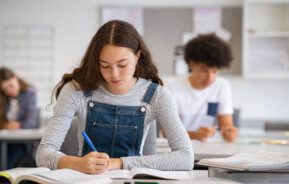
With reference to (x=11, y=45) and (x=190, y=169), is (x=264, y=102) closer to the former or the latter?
(x=11, y=45)

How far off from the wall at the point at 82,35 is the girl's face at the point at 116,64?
3.41 metres

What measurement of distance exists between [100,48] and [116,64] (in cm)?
9

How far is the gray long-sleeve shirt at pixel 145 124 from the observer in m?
1.82

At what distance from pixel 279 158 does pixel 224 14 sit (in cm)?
367

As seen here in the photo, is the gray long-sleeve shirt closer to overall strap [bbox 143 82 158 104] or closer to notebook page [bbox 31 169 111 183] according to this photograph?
overall strap [bbox 143 82 158 104]

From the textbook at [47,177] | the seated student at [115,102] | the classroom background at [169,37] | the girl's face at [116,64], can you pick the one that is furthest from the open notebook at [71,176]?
the classroom background at [169,37]

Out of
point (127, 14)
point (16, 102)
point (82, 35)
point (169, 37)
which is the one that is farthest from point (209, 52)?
point (82, 35)

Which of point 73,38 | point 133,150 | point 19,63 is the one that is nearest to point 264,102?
point 73,38

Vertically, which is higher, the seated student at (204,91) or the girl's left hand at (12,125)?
the seated student at (204,91)

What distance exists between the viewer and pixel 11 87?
453 cm

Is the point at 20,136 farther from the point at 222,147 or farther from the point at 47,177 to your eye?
the point at 47,177

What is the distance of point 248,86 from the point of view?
5371mm

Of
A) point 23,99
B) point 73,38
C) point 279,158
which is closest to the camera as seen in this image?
point 279,158

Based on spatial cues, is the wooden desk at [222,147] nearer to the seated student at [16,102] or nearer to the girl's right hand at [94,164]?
the girl's right hand at [94,164]
